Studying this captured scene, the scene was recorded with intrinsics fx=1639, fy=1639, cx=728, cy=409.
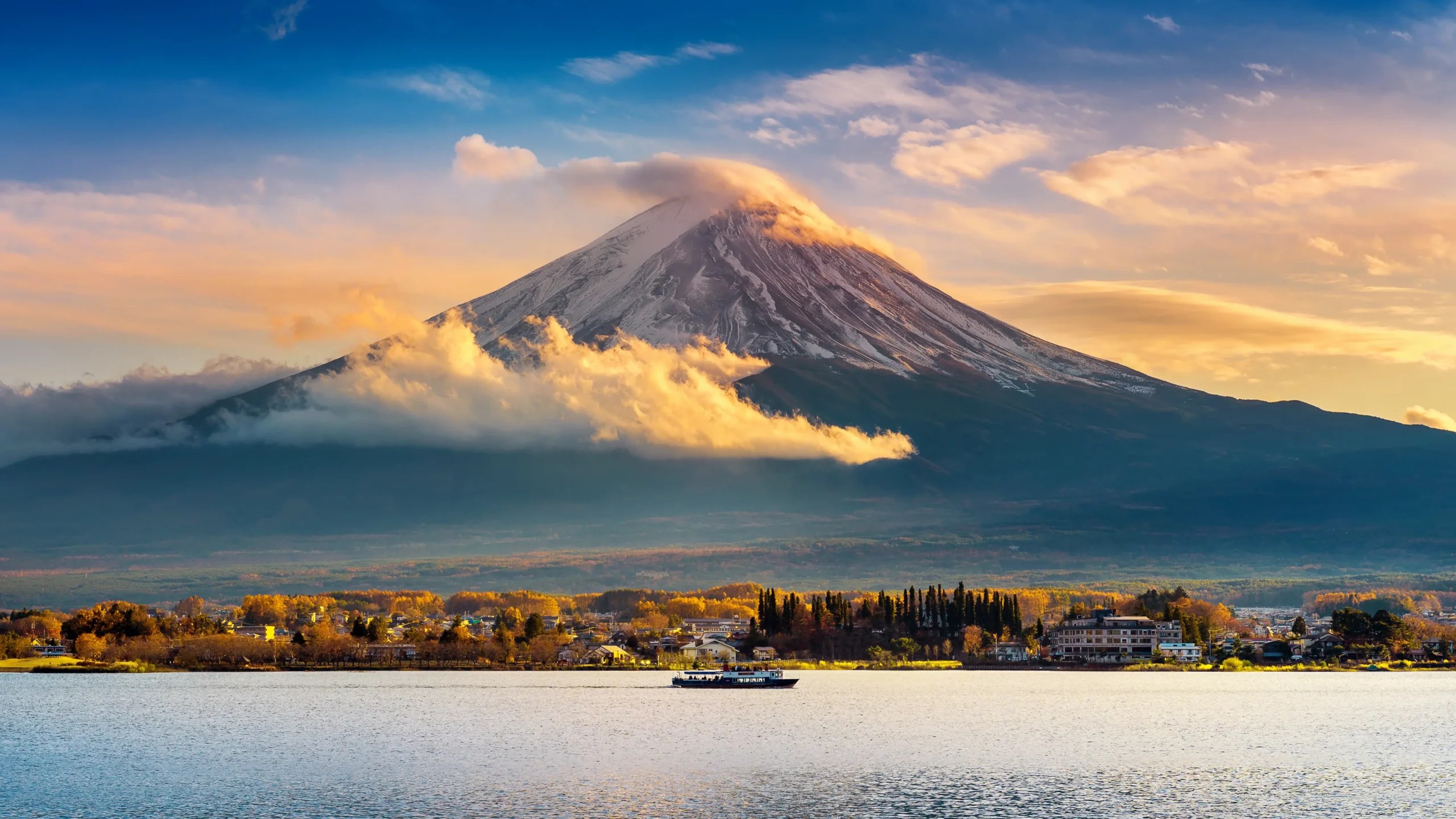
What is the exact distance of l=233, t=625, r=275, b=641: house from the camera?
162750mm

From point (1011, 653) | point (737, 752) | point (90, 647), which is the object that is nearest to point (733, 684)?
point (1011, 653)

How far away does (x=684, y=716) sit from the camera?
8362 cm

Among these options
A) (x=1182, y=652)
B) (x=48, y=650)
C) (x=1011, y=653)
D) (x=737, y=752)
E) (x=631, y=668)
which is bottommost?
(x=631, y=668)

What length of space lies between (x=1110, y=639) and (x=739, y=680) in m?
46.5

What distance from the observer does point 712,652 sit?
149250 millimetres

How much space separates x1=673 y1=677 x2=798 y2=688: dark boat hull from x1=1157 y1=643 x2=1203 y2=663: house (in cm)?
4458

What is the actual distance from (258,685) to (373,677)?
558 inches

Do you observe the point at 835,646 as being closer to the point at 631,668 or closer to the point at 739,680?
the point at 631,668

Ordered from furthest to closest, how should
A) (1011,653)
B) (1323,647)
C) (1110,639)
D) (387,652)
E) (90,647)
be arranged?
(387,652), (1110,639), (1011,653), (90,647), (1323,647)

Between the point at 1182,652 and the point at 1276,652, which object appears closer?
the point at 1276,652

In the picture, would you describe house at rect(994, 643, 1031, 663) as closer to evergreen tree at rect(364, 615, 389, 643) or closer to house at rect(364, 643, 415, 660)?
house at rect(364, 643, 415, 660)

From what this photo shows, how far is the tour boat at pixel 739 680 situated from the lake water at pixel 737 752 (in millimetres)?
8742

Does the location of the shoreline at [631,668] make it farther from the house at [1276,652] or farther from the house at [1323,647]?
the house at [1323,647]

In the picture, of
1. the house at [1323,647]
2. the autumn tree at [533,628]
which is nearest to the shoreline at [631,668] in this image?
the house at [1323,647]
